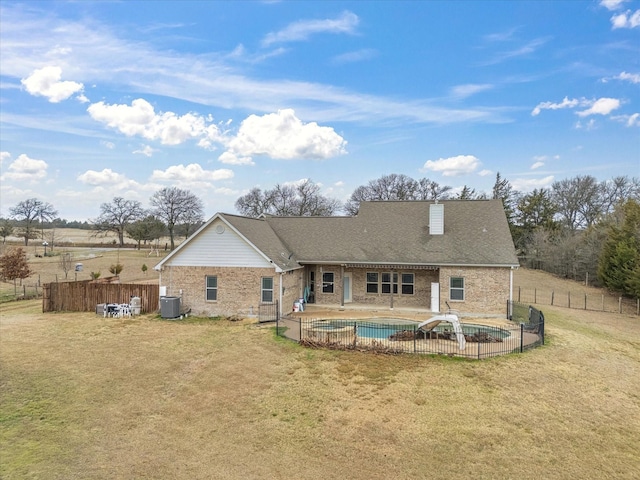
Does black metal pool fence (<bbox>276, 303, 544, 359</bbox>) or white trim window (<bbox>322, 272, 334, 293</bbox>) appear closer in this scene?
black metal pool fence (<bbox>276, 303, 544, 359</bbox>)

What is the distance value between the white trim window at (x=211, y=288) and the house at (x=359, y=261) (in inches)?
2.1

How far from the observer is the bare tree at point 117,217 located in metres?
76.2

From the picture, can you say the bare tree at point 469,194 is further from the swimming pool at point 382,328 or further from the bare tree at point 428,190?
the swimming pool at point 382,328

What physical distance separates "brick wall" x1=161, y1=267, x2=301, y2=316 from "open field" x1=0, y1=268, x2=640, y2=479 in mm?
4507

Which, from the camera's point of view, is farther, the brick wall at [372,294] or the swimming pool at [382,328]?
the brick wall at [372,294]

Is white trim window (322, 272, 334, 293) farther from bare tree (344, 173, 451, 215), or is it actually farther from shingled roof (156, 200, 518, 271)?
bare tree (344, 173, 451, 215)

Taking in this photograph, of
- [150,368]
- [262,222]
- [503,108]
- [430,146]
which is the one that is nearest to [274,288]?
[262,222]

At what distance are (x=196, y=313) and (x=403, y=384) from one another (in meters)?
13.4

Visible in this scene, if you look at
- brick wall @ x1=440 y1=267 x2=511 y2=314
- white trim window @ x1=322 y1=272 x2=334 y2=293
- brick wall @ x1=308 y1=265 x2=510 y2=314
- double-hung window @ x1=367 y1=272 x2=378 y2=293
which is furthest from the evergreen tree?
white trim window @ x1=322 y1=272 x2=334 y2=293

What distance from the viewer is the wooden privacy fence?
74.1 ft

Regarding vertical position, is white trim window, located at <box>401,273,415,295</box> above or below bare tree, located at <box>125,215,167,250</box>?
below

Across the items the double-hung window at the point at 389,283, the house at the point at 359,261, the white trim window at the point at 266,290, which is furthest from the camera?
the double-hung window at the point at 389,283

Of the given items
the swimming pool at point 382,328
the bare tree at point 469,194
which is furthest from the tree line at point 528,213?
the swimming pool at point 382,328

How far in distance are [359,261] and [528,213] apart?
4485 centimetres
